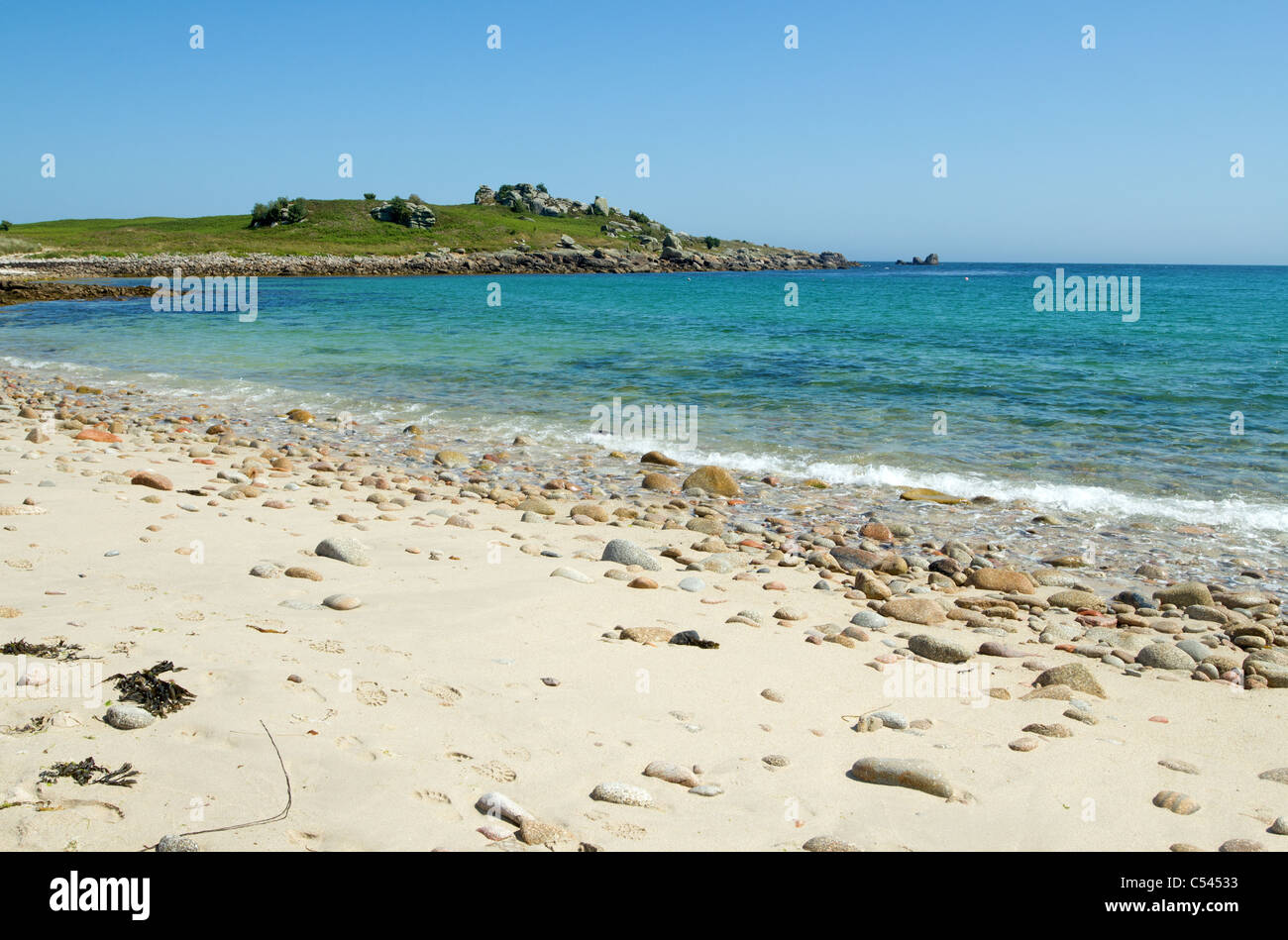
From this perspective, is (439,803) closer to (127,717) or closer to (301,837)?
(301,837)

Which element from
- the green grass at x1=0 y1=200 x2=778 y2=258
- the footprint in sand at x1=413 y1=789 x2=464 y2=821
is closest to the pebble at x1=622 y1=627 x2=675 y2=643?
the footprint in sand at x1=413 y1=789 x2=464 y2=821

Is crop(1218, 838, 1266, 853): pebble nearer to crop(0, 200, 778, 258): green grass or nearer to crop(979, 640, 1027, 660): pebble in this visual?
crop(979, 640, 1027, 660): pebble

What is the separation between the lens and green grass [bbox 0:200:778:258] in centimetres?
8888

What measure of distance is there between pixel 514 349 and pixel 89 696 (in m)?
23.0

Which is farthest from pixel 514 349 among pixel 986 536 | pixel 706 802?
pixel 706 802

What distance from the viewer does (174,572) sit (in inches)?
236

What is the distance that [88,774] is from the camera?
10.8ft

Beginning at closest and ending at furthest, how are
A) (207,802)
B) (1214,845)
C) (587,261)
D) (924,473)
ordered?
(207,802) < (1214,845) < (924,473) < (587,261)

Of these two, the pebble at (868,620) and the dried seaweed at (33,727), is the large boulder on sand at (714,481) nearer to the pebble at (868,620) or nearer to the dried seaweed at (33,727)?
the pebble at (868,620)

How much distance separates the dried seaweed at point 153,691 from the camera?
12.7 ft

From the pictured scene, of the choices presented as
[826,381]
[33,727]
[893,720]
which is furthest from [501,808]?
[826,381]

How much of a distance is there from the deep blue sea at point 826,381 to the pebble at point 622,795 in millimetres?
8408

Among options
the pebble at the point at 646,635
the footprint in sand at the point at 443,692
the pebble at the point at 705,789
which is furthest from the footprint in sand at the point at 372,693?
the pebble at the point at 646,635

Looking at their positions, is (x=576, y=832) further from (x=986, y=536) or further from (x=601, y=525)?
(x=986, y=536)
